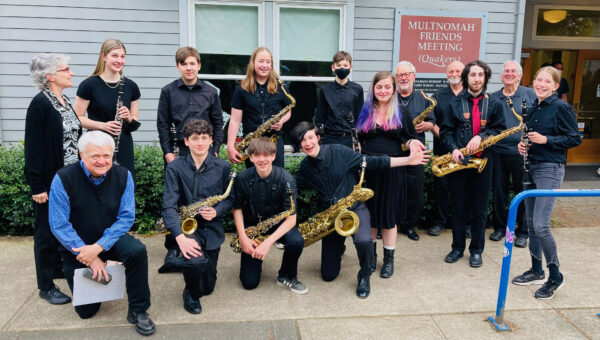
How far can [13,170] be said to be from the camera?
517 cm

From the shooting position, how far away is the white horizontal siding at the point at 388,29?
7.03m

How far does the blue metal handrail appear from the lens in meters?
3.25

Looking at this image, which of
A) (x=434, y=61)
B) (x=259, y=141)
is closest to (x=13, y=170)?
(x=259, y=141)

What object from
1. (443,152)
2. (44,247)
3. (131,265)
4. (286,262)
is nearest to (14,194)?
(44,247)

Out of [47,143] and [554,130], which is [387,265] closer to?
[554,130]

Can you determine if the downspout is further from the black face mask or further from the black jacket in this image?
the black jacket

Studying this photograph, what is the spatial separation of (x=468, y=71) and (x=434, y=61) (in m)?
2.89

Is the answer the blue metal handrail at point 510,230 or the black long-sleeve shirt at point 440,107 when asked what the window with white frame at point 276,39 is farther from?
the blue metal handrail at point 510,230

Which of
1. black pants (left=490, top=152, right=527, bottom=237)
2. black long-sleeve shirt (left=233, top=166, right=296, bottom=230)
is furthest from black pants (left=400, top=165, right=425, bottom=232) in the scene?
black long-sleeve shirt (left=233, top=166, right=296, bottom=230)

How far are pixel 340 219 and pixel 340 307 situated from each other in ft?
2.41

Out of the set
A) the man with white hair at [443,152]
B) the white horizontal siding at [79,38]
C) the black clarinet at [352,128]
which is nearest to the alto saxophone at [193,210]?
the black clarinet at [352,128]

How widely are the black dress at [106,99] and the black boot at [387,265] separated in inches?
105

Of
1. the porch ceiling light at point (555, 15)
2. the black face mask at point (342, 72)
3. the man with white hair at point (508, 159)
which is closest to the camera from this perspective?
the black face mask at point (342, 72)

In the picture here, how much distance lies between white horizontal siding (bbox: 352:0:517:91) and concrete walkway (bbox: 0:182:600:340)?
11.4 ft
